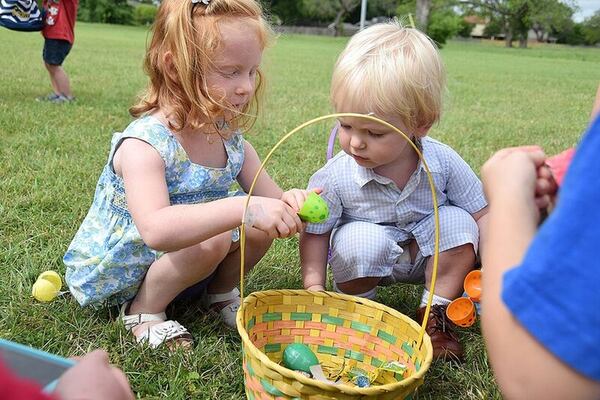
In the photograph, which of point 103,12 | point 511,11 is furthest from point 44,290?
point 511,11

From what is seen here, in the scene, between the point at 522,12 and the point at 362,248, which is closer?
the point at 362,248

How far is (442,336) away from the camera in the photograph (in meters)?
1.69

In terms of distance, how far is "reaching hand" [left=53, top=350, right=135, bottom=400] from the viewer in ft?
2.64

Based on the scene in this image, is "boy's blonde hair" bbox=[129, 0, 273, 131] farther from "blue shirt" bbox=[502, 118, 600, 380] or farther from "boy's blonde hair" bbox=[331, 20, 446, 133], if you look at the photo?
"blue shirt" bbox=[502, 118, 600, 380]

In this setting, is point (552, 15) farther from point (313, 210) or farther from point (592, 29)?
point (313, 210)

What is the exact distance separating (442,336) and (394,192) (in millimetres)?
421

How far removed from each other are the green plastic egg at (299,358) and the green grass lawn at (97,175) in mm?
127

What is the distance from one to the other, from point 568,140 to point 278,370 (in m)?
3.92

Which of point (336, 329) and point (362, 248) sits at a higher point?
point (362, 248)

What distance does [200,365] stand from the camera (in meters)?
1.54

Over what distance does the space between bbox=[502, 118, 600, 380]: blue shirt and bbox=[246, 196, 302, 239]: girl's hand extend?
76 centimetres

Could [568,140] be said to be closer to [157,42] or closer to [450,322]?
[450,322]

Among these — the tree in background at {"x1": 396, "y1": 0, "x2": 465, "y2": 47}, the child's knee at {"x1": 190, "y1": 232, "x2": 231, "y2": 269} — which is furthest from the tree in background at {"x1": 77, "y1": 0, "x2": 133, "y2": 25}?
the child's knee at {"x1": 190, "y1": 232, "x2": 231, "y2": 269}

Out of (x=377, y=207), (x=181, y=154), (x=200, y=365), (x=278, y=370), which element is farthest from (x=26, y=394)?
(x=377, y=207)
